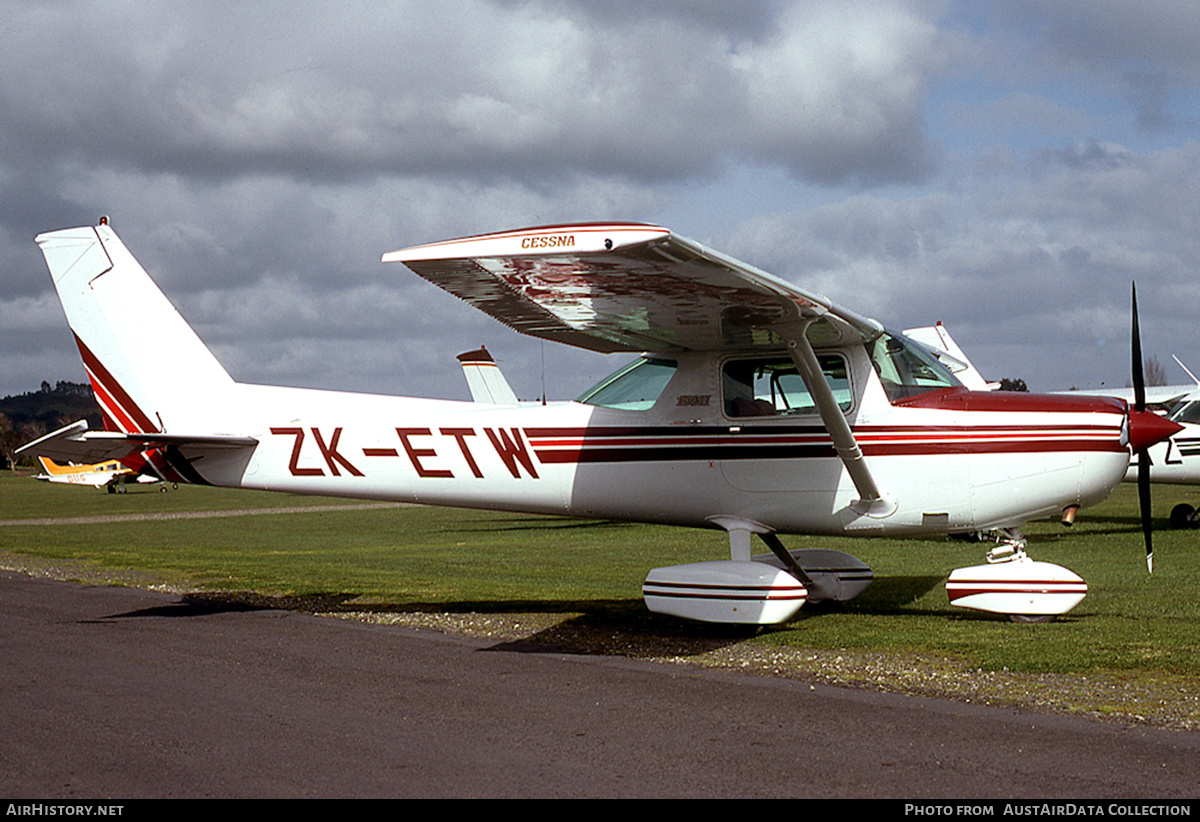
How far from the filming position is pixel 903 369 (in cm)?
965

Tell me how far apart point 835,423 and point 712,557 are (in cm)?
844

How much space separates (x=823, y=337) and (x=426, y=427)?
3.87m

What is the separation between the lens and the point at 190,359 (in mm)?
11344

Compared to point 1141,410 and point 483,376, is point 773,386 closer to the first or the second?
point 1141,410

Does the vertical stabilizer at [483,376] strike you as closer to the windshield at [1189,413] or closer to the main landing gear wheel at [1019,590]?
the windshield at [1189,413]

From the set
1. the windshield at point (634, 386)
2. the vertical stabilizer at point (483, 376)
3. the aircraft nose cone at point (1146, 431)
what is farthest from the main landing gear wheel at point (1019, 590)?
the vertical stabilizer at point (483, 376)

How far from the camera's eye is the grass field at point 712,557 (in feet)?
24.7

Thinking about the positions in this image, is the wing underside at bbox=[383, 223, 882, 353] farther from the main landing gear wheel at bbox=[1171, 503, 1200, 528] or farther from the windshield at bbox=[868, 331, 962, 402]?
the main landing gear wheel at bbox=[1171, 503, 1200, 528]

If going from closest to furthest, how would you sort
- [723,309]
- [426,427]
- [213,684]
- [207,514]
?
[213,684] → [723,309] → [426,427] → [207,514]

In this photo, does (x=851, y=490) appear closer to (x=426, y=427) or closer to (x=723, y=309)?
(x=723, y=309)

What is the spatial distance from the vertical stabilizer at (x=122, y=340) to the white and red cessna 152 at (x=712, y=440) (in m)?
0.04

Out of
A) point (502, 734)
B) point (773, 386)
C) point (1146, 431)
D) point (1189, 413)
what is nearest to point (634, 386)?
point (773, 386)

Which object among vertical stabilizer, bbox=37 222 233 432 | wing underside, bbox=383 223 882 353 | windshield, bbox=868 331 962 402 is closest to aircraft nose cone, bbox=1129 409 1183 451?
windshield, bbox=868 331 962 402
